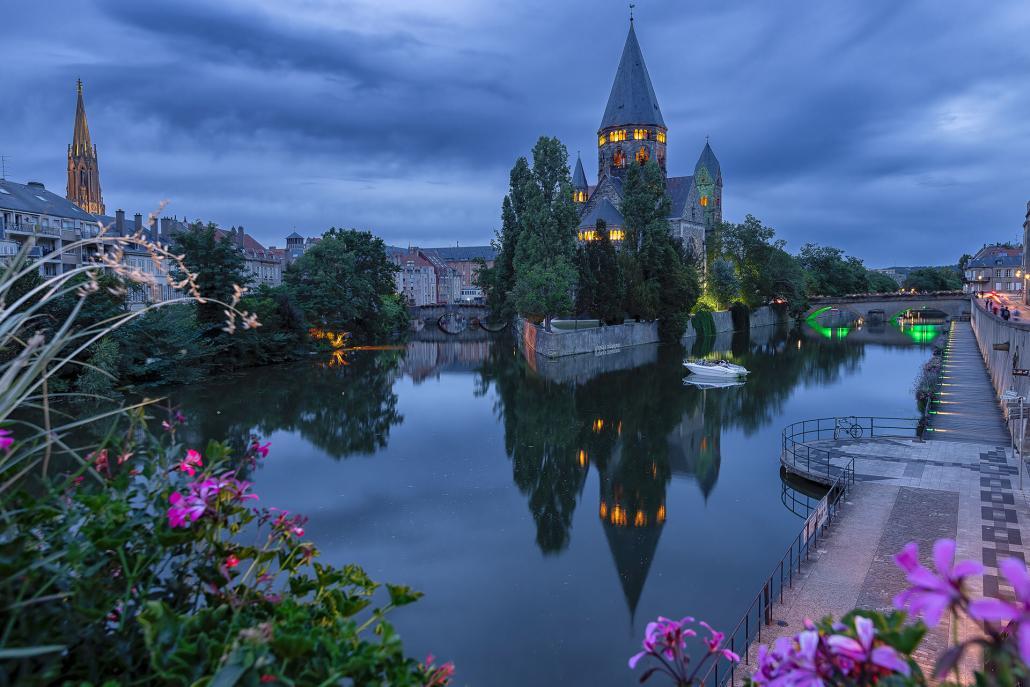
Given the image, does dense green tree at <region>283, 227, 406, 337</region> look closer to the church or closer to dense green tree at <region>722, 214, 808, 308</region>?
the church

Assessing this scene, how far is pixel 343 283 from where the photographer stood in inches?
2157

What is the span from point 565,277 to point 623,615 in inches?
1507

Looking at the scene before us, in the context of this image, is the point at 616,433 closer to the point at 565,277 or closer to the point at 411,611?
the point at 411,611

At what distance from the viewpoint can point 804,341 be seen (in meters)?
63.1

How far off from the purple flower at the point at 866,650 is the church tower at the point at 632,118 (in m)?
86.4

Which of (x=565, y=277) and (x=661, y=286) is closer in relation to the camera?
(x=565, y=277)

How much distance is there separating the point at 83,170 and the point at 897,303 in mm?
104856

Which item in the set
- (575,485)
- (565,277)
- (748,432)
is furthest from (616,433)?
(565,277)

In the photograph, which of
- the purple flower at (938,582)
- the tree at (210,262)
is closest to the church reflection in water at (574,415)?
the tree at (210,262)

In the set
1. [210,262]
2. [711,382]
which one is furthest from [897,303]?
[210,262]

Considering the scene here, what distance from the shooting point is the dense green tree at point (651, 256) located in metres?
53.8

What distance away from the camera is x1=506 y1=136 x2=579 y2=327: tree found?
4750 cm

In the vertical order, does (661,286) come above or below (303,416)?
above

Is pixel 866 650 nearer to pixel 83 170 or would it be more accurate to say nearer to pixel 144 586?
pixel 144 586
